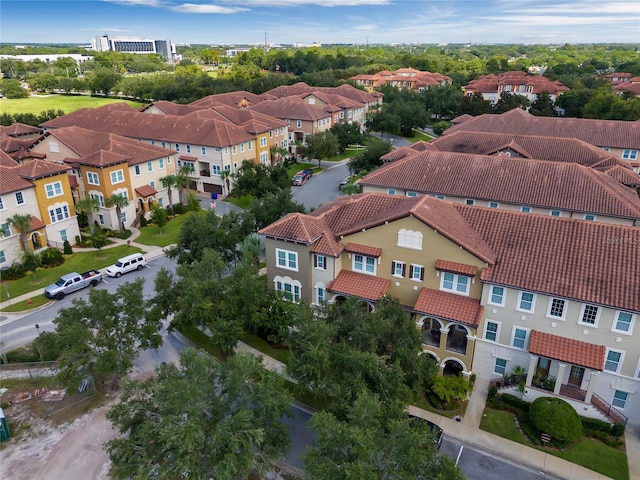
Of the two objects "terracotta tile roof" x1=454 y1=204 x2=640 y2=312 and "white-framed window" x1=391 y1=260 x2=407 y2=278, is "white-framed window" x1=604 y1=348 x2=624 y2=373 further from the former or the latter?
"white-framed window" x1=391 y1=260 x2=407 y2=278

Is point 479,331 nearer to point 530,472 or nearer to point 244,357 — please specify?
point 530,472

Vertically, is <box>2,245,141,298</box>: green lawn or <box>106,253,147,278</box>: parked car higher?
<box>106,253,147,278</box>: parked car

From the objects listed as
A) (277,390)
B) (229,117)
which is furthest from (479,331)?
(229,117)

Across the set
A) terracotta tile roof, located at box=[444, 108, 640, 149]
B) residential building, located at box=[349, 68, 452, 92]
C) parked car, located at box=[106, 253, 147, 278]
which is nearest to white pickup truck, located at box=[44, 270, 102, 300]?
parked car, located at box=[106, 253, 147, 278]

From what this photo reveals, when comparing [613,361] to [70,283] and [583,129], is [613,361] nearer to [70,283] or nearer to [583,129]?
[70,283]

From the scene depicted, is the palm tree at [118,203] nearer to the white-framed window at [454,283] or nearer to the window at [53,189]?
the window at [53,189]

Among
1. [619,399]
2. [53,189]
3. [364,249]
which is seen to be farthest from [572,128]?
[53,189]

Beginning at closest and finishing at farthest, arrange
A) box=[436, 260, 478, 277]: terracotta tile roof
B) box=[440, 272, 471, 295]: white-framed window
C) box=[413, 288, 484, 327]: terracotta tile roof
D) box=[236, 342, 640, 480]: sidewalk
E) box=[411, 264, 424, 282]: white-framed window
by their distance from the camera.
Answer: box=[236, 342, 640, 480]: sidewalk < box=[413, 288, 484, 327]: terracotta tile roof < box=[436, 260, 478, 277]: terracotta tile roof < box=[440, 272, 471, 295]: white-framed window < box=[411, 264, 424, 282]: white-framed window
